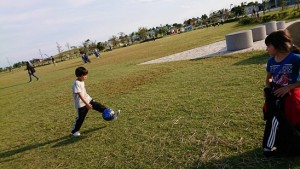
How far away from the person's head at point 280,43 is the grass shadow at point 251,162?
136 cm

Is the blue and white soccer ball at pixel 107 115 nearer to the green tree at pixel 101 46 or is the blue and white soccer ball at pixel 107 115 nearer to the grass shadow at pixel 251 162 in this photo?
the grass shadow at pixel 251 162

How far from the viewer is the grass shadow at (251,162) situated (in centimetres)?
377

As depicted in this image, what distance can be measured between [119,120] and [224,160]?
3.65m

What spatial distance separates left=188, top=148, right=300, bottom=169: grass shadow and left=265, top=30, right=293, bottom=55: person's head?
1.36 metres

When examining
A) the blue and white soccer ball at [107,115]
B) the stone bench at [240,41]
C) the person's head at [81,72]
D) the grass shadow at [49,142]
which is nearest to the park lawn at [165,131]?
the grass shadow at [49,142]

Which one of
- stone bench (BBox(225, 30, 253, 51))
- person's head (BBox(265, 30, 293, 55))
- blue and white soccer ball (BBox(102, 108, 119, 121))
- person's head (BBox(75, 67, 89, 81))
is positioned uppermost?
person's head (BBox(265, 30, 293, 55))

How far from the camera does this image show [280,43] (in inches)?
145

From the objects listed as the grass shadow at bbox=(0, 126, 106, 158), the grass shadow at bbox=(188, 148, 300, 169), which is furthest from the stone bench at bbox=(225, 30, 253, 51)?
the grass shadow at bbox=(188, 148, 300, 169)

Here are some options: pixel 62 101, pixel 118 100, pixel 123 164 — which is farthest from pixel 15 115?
pixel 123 164

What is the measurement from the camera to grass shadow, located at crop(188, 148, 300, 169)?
12.4 feet

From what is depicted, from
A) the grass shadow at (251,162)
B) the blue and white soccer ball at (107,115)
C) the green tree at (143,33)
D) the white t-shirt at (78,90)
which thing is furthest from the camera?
the green tree at (143,33)

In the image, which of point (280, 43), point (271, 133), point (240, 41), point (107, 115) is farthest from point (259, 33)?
point (271, 133)

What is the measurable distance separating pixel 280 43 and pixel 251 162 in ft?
5.10

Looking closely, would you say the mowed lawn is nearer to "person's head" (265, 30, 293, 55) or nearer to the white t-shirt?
the white t-shirt
